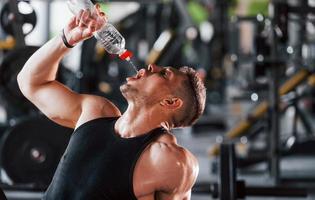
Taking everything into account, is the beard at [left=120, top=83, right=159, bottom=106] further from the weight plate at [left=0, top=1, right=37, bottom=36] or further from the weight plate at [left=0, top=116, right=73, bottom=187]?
the weight plate at [left=0, top=116, right=73, bottom=187]

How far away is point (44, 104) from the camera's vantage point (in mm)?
2109

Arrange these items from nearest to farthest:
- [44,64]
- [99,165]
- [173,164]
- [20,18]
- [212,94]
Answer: [173,164] → [99,165] → [44,64] → [20,18] → [212,94]

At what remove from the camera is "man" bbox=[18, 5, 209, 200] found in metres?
1.76

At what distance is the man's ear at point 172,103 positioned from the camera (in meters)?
1.91

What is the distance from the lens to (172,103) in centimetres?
192

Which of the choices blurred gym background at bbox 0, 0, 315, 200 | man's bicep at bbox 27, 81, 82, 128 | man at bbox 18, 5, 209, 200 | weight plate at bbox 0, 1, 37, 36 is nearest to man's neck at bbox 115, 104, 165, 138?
man at bbox 18, 5, 209, 200

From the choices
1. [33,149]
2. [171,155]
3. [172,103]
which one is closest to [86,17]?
[172,103]

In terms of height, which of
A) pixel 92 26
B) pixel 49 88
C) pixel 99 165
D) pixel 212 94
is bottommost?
pixel 212 94

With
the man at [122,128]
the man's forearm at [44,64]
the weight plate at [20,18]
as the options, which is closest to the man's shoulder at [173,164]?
the man at [122,128]

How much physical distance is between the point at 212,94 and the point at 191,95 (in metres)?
5.56

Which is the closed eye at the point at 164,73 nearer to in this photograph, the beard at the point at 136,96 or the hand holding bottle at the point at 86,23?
the beard at the point at 136,96

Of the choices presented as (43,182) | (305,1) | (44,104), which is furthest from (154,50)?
(44,104)

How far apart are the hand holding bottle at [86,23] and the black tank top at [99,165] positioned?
0.27 m

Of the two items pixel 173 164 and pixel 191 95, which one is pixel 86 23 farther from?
pixel 173 164
